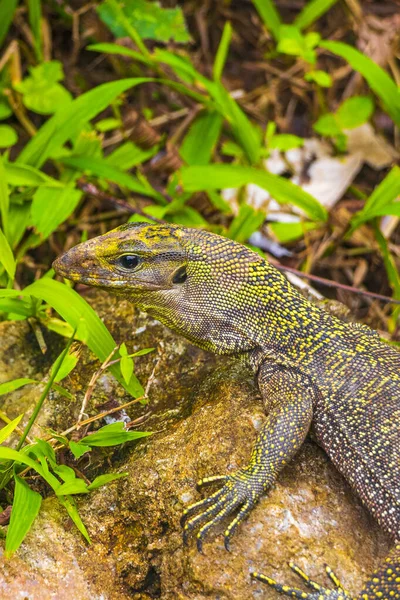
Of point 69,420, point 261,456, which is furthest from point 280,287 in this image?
point 69,420

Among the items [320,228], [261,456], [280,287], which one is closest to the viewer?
[261,456]

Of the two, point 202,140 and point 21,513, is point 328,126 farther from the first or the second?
point 21,513

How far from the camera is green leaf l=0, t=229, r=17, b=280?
191 inches

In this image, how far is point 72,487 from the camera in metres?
3.71

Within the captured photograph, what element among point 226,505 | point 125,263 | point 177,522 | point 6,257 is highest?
point 125,263

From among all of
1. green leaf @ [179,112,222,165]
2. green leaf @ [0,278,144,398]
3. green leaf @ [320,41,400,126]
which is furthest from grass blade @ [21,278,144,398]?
green leaf @ [320,41,400,126]

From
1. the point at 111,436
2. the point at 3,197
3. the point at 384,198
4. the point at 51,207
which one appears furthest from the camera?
the point at 384,198

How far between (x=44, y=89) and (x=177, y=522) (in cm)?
450

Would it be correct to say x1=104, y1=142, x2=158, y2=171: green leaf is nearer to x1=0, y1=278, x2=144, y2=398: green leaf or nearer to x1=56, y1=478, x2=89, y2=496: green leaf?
x1=0, y1=278, x2=144, y2=398: green leaf

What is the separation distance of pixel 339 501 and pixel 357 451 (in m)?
0.30

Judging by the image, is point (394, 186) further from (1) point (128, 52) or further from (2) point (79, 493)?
(2) point (79, 493)

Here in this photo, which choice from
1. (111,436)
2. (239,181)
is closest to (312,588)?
(111,436)

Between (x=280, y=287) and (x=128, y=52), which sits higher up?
(x=128, y=52)

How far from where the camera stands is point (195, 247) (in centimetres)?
446
